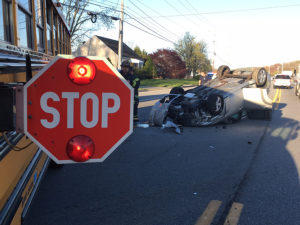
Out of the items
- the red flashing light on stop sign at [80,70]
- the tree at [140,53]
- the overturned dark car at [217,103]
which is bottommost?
the overturned dark car at [217,103]

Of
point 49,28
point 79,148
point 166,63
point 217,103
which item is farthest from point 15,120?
point 166,63

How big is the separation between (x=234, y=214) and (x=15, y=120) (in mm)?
2699

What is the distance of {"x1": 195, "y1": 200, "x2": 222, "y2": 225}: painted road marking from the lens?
3135 mm

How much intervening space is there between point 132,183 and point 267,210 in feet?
6.21

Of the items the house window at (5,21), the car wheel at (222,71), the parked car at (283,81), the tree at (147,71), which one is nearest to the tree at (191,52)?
the tree at (147,71)

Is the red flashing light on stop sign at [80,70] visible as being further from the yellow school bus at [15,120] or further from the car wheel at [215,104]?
the car wheel at [215,104]

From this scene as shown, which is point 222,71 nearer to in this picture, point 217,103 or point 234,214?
point 217,103

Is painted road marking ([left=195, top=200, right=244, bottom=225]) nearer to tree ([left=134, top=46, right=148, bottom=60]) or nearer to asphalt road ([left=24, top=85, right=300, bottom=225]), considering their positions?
asphalt road ([left=24, top=85, right=300, bottom=225])

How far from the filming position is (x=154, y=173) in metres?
4.64

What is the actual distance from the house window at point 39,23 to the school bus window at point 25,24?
0.32m

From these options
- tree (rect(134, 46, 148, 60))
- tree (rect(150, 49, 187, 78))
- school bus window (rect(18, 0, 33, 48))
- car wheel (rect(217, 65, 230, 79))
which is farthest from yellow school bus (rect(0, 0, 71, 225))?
tree (rect(150, 49, 187, 78))

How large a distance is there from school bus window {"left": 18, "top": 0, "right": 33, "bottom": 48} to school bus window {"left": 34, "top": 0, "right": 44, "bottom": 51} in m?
0.30

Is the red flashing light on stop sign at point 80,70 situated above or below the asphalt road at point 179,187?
above

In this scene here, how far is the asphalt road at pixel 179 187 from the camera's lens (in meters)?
3.23
